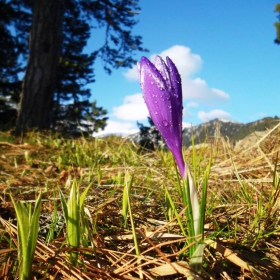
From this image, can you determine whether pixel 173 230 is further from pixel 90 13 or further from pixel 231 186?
pixel 90 13

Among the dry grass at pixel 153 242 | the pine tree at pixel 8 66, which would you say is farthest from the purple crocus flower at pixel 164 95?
the pine tree at pixel 8 66

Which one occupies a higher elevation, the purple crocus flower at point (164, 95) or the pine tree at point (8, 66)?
the pine tree at point (8, 66)

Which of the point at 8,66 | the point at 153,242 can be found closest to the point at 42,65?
the point at 153,242

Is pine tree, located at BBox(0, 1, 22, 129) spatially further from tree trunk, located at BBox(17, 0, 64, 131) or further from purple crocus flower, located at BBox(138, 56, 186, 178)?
purple crocus flower, located at BBox(138, 56, 186, 178)

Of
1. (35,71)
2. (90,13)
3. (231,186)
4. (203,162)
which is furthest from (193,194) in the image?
(90,13)

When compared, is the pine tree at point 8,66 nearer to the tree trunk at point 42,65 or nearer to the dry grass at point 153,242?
the tree trunk at point 42,65

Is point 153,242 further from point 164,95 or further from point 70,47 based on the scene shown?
point 70,47

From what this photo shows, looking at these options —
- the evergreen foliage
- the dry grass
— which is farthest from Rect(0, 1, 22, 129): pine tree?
the dry grass
